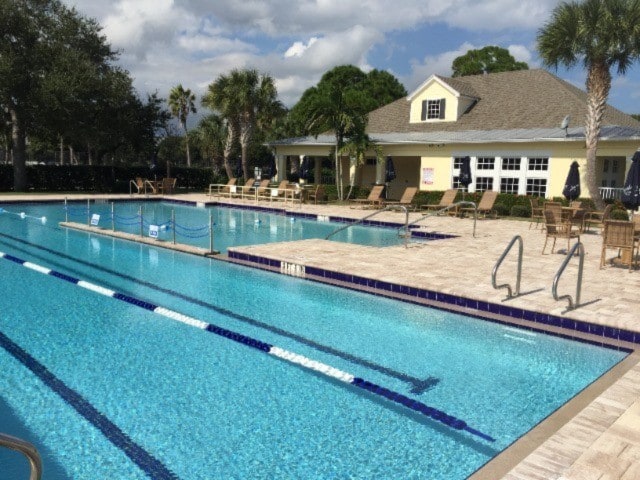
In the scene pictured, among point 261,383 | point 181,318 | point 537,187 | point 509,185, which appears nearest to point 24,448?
point 261,383

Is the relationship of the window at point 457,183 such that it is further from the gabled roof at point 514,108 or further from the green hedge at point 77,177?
the green hedge at point 77,177

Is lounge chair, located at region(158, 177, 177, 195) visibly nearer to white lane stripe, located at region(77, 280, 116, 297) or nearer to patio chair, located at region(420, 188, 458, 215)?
patio chair, located at region(420, 188, 458, 215)

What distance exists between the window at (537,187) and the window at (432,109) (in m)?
7.46

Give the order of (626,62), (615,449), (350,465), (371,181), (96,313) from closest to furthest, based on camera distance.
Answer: (615,449)
(350,465)
(96,313)
(626,62)
(371,181)

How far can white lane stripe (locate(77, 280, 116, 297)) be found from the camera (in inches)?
355

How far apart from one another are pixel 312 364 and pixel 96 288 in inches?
201

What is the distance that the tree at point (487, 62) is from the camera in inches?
1796

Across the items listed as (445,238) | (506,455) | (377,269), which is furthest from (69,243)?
(506,455)

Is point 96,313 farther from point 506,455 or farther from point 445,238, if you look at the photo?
point 445,238

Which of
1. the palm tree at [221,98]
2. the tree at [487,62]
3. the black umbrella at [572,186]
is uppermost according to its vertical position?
the tree at [487,62]

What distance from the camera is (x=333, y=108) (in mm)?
25250

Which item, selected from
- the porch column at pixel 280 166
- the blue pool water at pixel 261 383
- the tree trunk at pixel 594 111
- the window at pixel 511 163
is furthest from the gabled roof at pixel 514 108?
the blue pool water at pixel 261 383

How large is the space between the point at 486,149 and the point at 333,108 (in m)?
7.11

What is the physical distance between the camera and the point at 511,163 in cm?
2280
